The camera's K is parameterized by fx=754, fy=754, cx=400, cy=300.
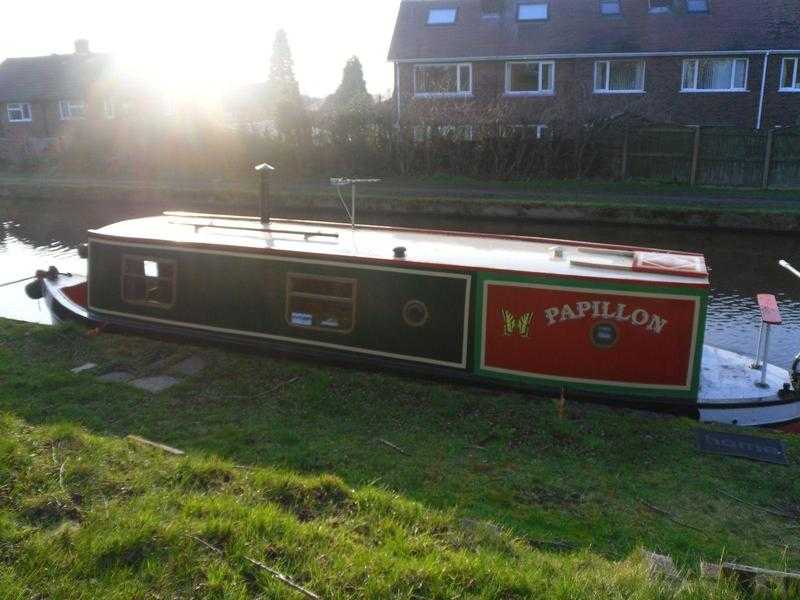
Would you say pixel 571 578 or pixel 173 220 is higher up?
pixel 173 220

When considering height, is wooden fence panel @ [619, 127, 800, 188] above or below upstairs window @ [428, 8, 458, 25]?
below

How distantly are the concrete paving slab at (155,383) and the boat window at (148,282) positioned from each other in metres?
1.30

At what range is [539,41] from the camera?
1060 inches

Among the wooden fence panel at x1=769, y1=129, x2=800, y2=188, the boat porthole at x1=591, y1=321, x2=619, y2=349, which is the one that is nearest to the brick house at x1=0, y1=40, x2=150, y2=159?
the wooden fence panel at x1=769, y1=129, x2=800, y2=188

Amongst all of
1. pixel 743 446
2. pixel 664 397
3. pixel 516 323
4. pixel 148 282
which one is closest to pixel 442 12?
pixel 148 282

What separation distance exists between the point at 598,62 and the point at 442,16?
6373 mm

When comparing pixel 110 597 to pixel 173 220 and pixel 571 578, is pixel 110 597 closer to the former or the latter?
pixel 571 578

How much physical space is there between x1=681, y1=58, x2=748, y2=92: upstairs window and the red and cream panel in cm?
2158

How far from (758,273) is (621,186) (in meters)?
7.67

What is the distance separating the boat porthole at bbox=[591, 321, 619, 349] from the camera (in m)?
7.06

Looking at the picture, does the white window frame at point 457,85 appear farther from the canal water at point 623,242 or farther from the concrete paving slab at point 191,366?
the concrete paving slab at point 191,366

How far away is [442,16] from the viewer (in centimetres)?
2875

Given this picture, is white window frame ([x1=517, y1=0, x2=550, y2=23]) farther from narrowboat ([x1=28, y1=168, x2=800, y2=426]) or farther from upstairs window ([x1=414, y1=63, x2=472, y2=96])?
narrowboat ([x1=28, y1=168, x2=800, y2=426])

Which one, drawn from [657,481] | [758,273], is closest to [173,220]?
[657,481]
